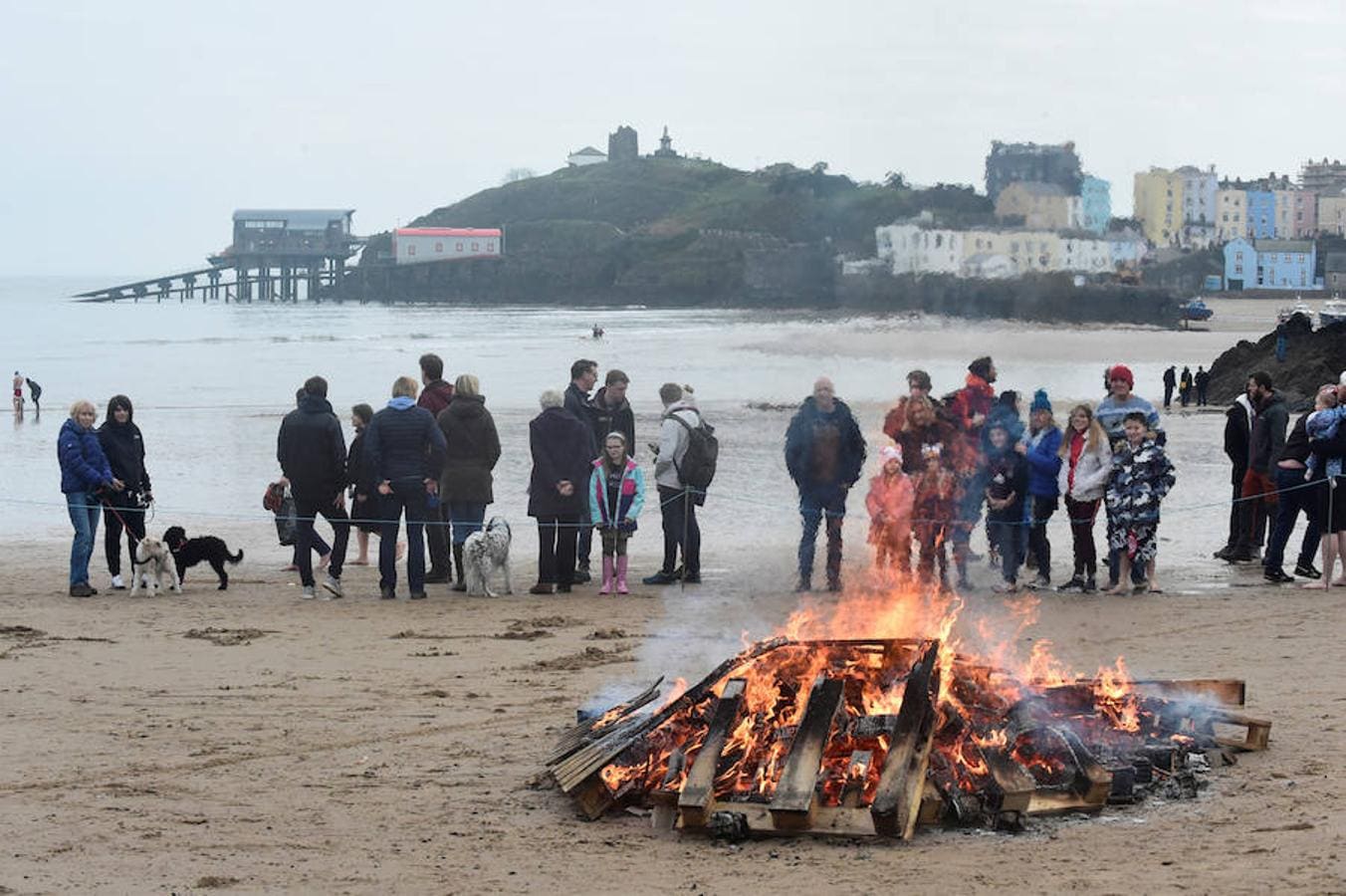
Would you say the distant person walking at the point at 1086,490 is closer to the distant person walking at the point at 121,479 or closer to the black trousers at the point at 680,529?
the black trousers at the point at 680,529

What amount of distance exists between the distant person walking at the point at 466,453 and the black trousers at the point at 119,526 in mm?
2618

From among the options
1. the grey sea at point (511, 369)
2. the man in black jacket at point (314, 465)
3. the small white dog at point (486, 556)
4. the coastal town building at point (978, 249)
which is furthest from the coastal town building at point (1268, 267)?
the man in black jacket at point (314, 465)

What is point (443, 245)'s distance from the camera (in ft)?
614

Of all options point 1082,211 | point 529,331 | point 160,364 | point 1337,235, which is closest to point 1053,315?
point 529,331

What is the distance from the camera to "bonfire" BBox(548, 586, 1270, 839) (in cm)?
748

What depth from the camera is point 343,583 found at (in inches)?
608

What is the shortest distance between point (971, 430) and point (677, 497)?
2.53 m

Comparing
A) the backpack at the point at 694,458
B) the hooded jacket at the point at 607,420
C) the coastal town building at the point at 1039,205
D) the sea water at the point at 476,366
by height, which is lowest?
the sea water at the point at 476,366

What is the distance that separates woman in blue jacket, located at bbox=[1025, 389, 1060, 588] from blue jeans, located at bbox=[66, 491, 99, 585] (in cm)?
773

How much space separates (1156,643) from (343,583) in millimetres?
7079

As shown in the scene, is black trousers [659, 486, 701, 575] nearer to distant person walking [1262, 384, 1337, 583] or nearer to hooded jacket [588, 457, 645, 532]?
hooded jacket [588, 457, 645, 532]

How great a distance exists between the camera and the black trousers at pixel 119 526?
1480 cm

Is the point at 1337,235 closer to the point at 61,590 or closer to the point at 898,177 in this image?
the point at 898,177

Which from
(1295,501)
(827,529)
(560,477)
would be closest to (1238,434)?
(1295,501)
